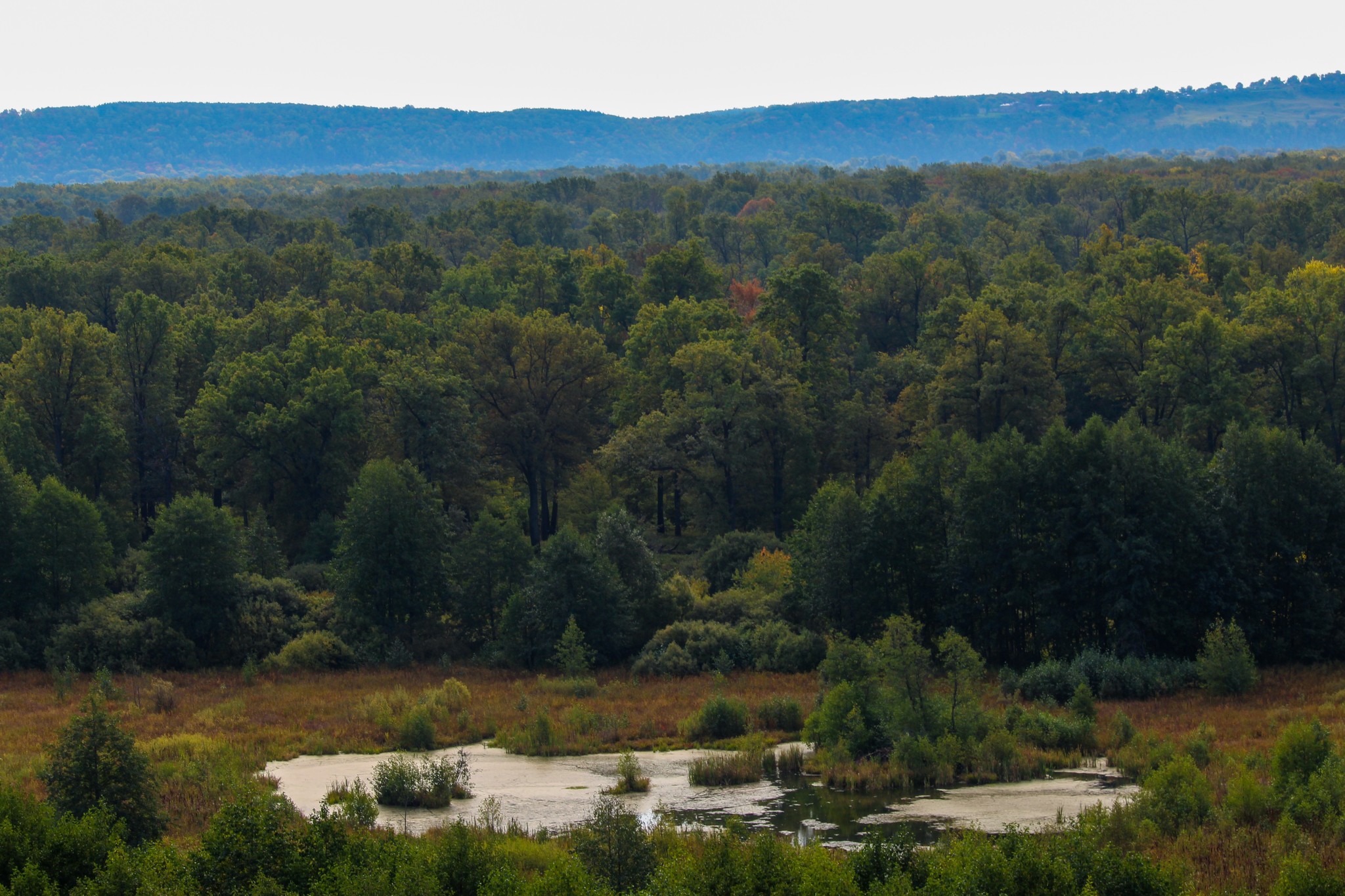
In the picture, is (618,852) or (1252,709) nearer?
(618,852)

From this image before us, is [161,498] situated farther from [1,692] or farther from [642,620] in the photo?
[642,620]

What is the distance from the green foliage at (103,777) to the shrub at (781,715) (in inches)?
682

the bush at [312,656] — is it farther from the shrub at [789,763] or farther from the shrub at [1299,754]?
the shrub at [1299,754]

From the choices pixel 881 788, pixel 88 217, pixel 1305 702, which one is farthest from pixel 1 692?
pixel 88 217

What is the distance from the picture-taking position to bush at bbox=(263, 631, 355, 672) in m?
48.8

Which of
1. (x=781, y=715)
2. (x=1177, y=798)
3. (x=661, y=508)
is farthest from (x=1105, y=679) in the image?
(x=661, y=508)

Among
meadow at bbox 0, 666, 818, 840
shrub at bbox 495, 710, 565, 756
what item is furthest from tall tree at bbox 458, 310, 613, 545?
shrub at bbox 495, 710, 565, 756

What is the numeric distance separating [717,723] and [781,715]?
2.07m

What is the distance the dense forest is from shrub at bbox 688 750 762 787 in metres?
12.5

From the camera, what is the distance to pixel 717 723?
37781mm

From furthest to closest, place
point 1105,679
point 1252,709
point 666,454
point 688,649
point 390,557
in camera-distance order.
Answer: point 666,454
point 390,557
point 688,649
point 1105,679
point 1252,709

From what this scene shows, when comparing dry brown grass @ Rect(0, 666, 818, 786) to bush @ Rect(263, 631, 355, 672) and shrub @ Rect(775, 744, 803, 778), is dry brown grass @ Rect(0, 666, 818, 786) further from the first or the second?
shrub @ Rect(775, 744, 803, 778)

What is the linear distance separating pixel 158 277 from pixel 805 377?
4516 cm

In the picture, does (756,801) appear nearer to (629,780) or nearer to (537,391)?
(629,780)
